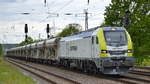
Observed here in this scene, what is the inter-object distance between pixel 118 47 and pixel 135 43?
68.8 ft

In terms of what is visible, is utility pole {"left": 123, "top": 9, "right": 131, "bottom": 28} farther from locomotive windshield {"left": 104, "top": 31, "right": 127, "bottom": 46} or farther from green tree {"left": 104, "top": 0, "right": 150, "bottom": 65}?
locomotive windshield {"left": 104, "top": 31, "right": 127, "bottom": 46}

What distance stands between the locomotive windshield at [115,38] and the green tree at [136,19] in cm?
1873

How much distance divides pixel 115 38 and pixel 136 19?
2081cm

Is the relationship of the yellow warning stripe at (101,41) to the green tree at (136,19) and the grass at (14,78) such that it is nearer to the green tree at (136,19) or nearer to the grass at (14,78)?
the grass at (14,78)

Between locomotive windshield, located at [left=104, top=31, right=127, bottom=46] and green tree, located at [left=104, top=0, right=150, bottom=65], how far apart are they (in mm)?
18731

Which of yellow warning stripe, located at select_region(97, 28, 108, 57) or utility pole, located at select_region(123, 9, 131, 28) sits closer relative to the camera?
yellow warning stripe, located at select_region(97, 28, 108, 57)

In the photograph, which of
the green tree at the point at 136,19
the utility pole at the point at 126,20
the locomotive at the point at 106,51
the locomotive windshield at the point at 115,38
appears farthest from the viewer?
the green tree at the point at 136,19

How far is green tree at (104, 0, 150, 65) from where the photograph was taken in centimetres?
4519

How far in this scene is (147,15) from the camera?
4772cm

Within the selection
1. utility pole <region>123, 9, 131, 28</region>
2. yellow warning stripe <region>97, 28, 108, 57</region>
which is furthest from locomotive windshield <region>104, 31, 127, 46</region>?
utility pole <region>123, 9, 131, 28</region>

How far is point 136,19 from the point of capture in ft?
151

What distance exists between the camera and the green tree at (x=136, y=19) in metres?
45.2

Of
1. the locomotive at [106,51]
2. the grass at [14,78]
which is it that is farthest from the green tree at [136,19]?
the grass at [14,78]

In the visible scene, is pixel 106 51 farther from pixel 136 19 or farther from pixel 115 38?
pixel 136 19
